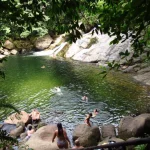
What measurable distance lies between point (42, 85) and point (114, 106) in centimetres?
963

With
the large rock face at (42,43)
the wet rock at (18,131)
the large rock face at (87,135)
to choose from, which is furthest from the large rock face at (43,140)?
the large rock face at (42,43)

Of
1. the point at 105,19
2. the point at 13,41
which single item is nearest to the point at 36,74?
the point at 13,41

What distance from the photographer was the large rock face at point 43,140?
11490 millimetres

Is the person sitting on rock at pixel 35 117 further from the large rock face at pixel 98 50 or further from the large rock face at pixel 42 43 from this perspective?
the large rock face at pixel 42 43

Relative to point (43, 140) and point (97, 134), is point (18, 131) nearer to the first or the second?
point (43, 140)

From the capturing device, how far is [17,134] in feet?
48.9

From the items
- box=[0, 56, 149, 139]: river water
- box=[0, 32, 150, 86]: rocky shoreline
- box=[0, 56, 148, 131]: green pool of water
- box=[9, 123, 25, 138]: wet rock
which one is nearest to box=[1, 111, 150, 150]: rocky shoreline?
box=[9, 123, 25, 138]: wet rock

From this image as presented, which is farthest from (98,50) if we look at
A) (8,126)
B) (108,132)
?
(108,132)

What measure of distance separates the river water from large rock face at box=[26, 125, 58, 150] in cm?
230

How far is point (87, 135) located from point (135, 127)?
8.43 ft

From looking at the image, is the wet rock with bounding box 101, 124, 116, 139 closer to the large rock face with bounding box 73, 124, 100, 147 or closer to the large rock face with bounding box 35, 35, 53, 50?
the large rock face with bounding box 73, 124, 100, 147

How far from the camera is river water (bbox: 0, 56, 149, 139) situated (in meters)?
17.1

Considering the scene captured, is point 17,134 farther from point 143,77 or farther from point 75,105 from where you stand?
point 143,77

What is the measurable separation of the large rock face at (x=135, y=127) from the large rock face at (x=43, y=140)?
12.3 feet
